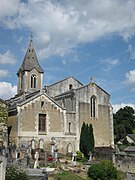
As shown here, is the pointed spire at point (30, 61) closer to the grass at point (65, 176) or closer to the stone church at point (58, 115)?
the stone church at point (58, 115)

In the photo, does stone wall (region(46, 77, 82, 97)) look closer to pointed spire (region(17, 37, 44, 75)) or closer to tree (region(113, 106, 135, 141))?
pointed spire (region(17, 37, 44, 75))

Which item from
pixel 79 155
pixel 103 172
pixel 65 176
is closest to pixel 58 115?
pixel 79 155

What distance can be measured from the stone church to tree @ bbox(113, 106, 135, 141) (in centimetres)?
3245

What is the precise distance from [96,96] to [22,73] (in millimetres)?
14666

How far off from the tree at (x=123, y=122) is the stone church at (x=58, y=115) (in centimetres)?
3245

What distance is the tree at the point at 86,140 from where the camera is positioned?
1668 inches

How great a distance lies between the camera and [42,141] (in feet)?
130

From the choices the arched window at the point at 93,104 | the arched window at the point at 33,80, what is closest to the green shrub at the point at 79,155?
the arched window at the point at 93,104

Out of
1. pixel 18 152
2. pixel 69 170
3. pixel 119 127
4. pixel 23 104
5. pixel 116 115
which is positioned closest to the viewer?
pixel 69 170

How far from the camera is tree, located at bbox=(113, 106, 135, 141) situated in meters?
79.1

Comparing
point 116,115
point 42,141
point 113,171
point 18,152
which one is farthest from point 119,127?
point 113,171

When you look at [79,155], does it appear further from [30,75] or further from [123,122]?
[123,122]

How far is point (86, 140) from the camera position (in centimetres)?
4272

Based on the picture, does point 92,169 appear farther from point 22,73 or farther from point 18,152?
point 22,73
